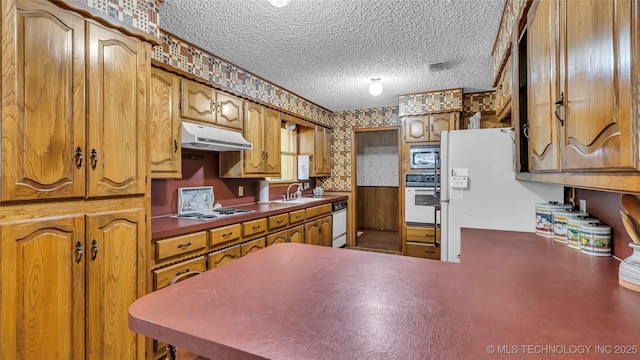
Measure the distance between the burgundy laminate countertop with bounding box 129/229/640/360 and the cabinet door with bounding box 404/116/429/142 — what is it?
3030mm

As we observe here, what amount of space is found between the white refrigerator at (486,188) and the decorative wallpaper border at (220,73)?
2.14m

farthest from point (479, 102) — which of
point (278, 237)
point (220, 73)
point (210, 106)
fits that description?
point (210, 106)

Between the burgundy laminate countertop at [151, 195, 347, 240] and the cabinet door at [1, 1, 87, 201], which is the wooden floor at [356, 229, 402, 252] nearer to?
the burgundy laminate countertop at [151, 195, 347, 240]

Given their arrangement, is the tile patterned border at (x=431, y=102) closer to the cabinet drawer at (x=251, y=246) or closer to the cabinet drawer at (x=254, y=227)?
the cabinet drawer at (x=254, y=227)

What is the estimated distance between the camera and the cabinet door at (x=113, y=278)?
1.48m

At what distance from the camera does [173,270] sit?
2018 millimetres

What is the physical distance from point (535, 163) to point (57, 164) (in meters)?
2.25

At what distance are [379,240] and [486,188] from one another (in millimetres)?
3352

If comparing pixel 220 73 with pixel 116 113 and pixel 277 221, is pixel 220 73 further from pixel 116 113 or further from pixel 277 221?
pixel 277 221

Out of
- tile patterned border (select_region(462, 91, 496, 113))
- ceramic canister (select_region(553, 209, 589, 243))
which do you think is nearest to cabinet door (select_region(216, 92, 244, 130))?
ceramic canister (select_region(553, 209, 589, 243))

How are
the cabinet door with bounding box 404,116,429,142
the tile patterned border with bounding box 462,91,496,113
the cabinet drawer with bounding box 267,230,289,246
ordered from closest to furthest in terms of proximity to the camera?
the cabinet drawer with bounding box 267,230,289,246
the tile patterned border with bounding box 462,91,496,113
the cabinet door with bounding box 404,116,429,142

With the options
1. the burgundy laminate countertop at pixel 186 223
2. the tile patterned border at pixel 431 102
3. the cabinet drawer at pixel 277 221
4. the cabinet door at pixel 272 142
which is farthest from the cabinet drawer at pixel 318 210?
the tile patterned border at pixel 431 102

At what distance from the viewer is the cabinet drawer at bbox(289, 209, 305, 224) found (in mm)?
3436

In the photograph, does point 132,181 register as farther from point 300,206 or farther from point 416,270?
point 300,206
